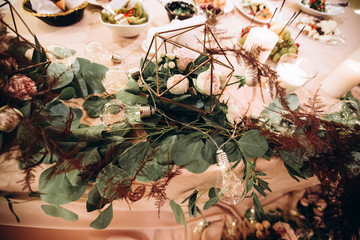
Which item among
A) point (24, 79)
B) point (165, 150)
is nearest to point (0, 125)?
point (24, 79)

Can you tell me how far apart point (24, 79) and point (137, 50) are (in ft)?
1.72

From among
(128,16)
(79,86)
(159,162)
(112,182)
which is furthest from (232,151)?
(128,16)

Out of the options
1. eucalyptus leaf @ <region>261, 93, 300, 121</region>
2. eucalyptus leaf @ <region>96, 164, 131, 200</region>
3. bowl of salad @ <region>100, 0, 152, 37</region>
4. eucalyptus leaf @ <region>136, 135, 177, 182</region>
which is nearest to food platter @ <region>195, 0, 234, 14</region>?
bowl of salad @ <region>100, 0, 152, 37</region>

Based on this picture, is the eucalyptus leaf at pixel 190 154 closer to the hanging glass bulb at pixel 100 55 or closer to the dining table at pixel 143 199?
the dining table at pixel 143 199

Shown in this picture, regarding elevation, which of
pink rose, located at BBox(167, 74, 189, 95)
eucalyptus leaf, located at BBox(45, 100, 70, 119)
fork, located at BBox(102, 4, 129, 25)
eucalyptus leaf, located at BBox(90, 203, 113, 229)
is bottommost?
eucalyptus leaf, located at BBox(90, 203, 113, 229)

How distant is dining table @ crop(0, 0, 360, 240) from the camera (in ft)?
2.06

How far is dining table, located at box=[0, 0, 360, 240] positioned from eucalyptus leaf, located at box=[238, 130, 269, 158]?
0.34 feet

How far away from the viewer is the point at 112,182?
1.53 feet

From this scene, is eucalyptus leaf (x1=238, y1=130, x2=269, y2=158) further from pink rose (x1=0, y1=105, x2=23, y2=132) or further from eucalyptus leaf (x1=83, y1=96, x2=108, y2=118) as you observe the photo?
pink rose (x1=0, y1=105, x2=23, y2=132)

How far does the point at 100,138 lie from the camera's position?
51 cm

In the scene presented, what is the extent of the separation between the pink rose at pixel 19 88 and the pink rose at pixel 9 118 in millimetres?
36

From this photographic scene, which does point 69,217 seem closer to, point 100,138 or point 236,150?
point 100,138

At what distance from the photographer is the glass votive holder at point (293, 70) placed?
770 millimetres

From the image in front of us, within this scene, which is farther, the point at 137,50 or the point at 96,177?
the point at 137,50
